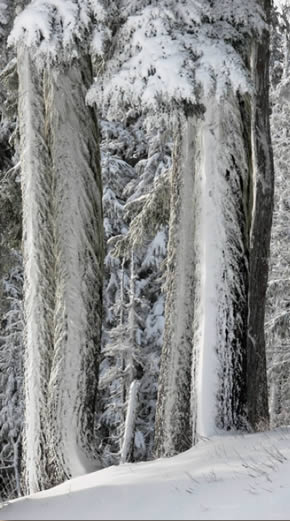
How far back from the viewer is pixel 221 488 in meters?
5.30

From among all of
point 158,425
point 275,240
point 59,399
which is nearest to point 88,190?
point 59,399

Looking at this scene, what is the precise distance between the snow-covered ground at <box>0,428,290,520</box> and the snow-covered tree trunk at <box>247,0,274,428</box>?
216cm

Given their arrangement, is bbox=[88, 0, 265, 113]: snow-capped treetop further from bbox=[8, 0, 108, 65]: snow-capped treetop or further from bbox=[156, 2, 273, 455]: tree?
bbox=[8, 0, 108, 65]: snow-capped treetop

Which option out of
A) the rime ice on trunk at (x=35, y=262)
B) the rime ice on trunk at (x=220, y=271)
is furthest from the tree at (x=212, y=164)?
the rime ice on trunk at (x=35, y=262)

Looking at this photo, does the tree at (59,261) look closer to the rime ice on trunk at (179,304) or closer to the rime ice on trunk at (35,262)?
the rime ice on trunk at (35,262)

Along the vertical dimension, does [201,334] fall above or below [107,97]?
below

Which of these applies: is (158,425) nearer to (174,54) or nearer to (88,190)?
(88,190)

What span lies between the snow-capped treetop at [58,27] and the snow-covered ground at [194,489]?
4699 mm

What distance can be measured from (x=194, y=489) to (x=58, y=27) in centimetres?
572

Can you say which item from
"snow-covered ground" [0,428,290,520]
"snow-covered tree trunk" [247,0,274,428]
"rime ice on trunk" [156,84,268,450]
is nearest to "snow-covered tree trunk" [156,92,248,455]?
"rime ice on trunk" [156,84,268,450]

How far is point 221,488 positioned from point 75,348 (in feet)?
13.8

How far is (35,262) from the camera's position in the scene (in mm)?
9695

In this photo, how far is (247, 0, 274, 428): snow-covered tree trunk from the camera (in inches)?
387

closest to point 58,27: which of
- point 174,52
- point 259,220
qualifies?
point 174,52
